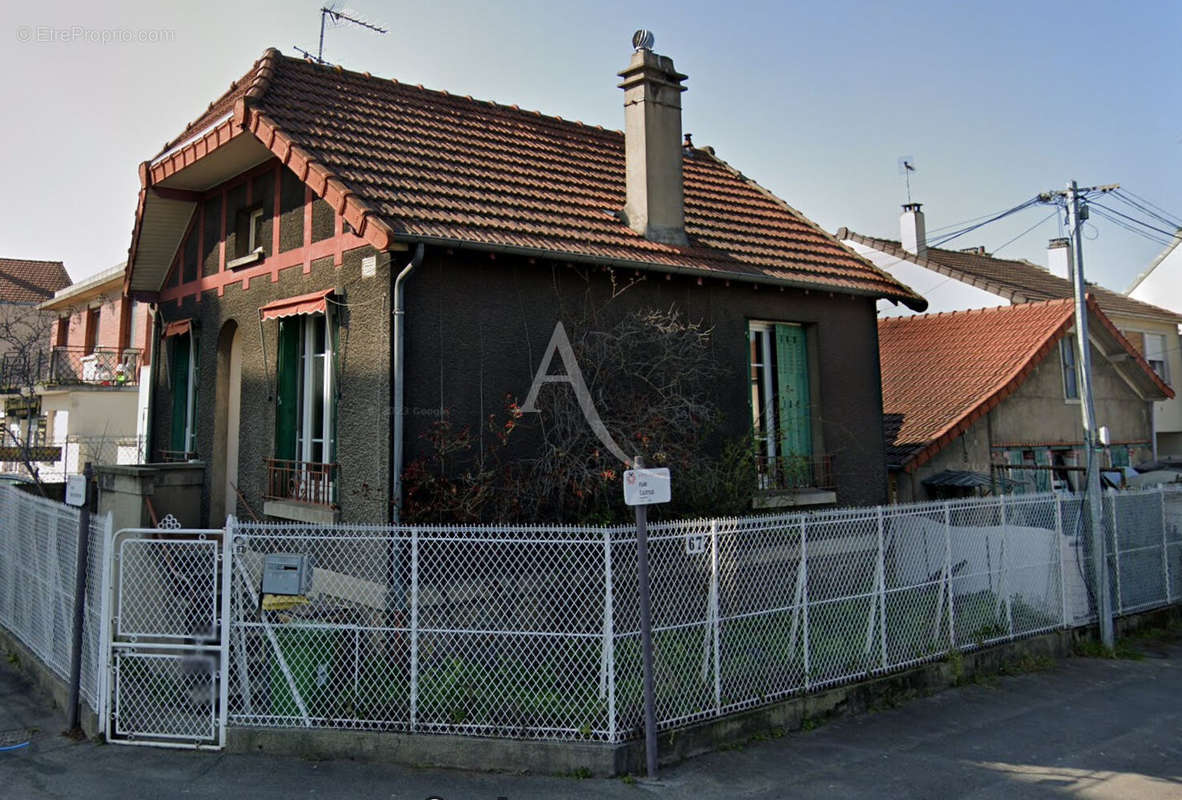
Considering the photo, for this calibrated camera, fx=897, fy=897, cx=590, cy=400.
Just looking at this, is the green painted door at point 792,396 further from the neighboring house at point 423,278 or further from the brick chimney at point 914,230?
the brick chimney at point 914,230

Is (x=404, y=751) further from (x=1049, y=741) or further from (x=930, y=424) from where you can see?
(x=930, y=424)

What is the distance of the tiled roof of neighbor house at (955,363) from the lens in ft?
47.8

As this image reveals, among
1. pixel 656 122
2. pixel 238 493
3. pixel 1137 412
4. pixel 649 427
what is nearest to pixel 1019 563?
pixel 649 427

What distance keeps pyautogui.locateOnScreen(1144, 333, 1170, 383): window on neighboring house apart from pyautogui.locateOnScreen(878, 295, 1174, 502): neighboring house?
6807mm

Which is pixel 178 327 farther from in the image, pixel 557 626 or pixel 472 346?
pixel 557 626

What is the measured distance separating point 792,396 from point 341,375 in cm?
560

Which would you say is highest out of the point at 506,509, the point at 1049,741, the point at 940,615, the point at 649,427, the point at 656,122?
the point at 656,122

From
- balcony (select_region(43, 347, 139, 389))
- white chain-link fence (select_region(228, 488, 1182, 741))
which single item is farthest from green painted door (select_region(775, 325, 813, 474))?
balcony (select_region(43, 347, 139, 389))

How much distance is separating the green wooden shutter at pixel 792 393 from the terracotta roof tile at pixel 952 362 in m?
3.17

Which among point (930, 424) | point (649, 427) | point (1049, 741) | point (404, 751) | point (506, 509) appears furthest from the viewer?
point (930, 424)

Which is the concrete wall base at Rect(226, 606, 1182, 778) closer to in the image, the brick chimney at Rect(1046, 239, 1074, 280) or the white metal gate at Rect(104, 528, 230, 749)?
the white metal gate at Rect(104, 528, 230, 749)

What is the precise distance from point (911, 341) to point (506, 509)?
1242 cm

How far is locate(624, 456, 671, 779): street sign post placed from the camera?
6.03 metres

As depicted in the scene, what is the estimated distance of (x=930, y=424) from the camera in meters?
14.6
